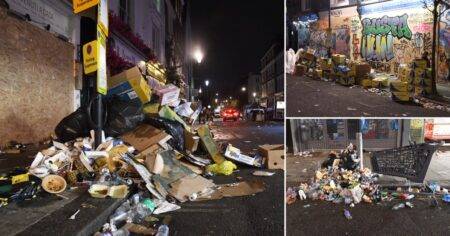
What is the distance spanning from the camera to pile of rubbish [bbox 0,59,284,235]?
4395 millimetres

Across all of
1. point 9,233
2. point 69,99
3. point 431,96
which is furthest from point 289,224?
point 69,99

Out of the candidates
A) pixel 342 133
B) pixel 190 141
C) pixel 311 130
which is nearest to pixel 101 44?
pixel 190 141

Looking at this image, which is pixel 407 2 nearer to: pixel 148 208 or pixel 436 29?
pixel 436 29

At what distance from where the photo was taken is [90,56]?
6.08 m

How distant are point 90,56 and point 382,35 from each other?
16.5 ft

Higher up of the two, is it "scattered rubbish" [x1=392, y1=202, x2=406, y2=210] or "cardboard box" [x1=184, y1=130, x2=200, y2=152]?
"cardboard box" [x1=184, y1=130, x2=200, y2=152]

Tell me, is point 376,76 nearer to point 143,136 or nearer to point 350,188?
point 350,188

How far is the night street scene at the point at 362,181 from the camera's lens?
3.06 m

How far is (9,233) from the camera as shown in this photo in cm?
319

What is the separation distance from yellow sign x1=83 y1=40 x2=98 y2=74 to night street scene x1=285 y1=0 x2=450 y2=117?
4547 mm

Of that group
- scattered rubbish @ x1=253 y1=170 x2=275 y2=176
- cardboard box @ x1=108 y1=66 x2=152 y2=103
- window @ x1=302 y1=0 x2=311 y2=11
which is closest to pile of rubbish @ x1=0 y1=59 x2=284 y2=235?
cardboard box @ x1=108 y1=66 x2=152 y2=103

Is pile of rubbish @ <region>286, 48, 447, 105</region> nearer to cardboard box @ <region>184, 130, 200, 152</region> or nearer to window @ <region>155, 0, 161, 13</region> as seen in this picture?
cardboard box @ <region>184, 130, 200, 152</region>

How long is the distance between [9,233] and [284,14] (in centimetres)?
287

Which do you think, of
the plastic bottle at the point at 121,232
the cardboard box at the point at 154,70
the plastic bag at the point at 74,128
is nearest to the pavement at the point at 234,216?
the plastic bottle at the point at 121,232
